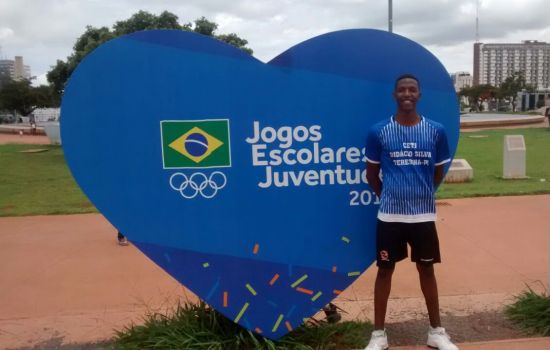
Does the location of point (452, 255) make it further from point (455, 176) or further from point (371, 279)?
point (455, 176)

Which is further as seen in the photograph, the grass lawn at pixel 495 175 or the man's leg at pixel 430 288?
the grass lawn at pixel 495 175

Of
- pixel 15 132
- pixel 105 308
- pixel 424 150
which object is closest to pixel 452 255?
pixel 424 150

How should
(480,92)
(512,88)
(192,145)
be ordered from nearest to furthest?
1. (192,145)
2. (480,92)
3. (512,88)

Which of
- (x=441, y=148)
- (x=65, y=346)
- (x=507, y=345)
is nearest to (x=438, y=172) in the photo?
(x=441, y=148)

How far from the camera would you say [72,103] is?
2912mm

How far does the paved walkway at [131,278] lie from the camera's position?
397 centimetres

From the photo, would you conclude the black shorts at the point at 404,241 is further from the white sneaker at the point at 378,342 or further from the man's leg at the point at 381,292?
the white sneaker at the point at 378,342

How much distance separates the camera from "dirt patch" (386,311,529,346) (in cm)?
348

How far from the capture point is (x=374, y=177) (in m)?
3.02

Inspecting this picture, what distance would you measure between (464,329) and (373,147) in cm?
160

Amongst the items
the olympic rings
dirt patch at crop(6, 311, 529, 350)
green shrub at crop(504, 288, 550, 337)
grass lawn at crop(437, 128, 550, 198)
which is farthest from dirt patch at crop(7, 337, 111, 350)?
grass lawn at crop(437, 128, 550, 198)

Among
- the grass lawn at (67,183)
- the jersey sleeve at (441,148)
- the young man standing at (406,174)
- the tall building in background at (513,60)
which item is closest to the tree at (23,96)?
the grass lawn at (67,183)

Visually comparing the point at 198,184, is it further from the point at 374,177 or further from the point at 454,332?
the point at 454,332

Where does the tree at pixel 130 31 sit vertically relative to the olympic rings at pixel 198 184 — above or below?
above
